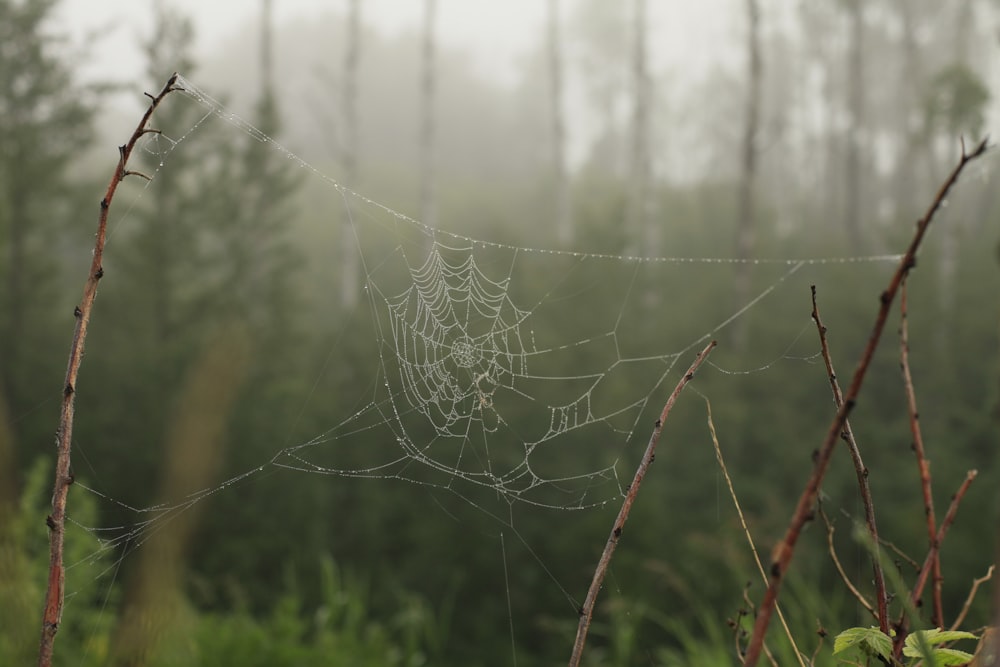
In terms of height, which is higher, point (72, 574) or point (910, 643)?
point (910, 643)

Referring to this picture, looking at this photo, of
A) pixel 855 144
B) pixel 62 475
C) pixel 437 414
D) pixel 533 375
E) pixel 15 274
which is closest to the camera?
Result: pixel 62 475

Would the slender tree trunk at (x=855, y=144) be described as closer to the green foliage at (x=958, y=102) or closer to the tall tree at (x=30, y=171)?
the green foliage at (x=958, y=102)

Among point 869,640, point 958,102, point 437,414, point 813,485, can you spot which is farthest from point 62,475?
point 958,102

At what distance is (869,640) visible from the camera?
0.80 m

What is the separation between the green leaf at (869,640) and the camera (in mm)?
794

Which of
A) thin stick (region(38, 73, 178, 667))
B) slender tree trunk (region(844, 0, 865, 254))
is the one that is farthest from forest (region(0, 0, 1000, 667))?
thin stick (region(38, 73, 178, 667))

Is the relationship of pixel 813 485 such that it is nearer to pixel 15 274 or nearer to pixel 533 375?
pixel 533 375

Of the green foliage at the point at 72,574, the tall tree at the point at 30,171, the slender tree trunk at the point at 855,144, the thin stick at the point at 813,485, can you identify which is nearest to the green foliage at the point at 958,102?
the slender tree trunk at the point at 855,144

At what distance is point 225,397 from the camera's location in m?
9.20

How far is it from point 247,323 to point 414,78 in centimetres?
3322

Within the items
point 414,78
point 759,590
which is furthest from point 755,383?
point 414,78

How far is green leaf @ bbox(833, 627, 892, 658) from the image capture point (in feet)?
2.60

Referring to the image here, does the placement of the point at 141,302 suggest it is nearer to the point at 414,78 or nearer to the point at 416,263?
the point at 416,263

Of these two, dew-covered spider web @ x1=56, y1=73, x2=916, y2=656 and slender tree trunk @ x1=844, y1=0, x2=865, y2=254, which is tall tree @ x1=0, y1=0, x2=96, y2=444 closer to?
dew-covered spider web @ x1=56, y1=73, x2=916, y2=656
